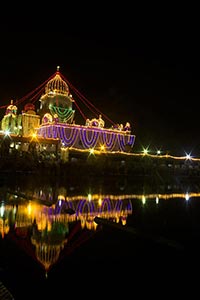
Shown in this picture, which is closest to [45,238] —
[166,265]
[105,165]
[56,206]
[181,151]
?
[166,265]

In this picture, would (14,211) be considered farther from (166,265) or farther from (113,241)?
(166,265)

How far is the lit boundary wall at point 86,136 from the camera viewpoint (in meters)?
33.9

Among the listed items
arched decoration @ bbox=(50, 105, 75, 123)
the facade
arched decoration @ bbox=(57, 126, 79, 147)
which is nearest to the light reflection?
arched decoration @ bbox=(57, 126, 79, 147)

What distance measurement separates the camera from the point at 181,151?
180ft

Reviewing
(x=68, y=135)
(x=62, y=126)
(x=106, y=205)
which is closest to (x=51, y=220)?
(x=106, y=205)

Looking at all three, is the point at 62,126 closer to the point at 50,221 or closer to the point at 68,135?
the point at 68,135

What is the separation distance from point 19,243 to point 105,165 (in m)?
23.4

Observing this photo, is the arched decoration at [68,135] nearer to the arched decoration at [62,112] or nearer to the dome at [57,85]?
the arched decoration at [62,112]

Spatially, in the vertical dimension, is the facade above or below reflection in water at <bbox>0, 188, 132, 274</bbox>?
above

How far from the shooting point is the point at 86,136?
36.3 metres

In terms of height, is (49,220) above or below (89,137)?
below

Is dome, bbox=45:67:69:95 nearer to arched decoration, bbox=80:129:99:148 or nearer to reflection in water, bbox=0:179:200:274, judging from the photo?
arched decoration, bbox=80:129:99:148

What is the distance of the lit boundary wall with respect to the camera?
1336 inches

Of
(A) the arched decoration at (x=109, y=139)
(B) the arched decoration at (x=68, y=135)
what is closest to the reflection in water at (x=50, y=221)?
(B) the arched decoration at (x=68, y=135)
